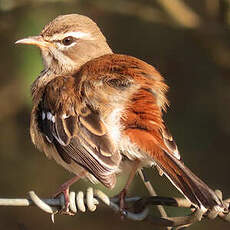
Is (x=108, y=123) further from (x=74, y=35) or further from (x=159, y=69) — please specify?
(x=159, y=69)

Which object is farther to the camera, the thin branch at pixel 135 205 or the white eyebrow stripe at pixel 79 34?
the white eyebrow stripe at pixel 79 34

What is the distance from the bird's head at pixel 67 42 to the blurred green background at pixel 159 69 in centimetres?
68

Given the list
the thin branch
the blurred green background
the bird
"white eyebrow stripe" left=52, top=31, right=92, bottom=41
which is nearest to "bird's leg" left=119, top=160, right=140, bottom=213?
Result: the bird

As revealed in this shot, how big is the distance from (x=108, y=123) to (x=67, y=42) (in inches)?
55.9

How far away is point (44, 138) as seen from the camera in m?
5.36

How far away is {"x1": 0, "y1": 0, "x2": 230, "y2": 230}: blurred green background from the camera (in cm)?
728

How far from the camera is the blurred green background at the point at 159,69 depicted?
7277 millimetres

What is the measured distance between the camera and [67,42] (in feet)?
20.1

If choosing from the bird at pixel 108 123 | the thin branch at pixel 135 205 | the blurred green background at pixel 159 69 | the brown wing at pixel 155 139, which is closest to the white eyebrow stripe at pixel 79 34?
the bird at pixel 108 123

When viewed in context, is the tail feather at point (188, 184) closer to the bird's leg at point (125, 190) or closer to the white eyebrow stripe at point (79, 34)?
the bird's leg at point (125, 190)

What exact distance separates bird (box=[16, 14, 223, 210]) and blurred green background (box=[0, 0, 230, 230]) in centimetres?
152

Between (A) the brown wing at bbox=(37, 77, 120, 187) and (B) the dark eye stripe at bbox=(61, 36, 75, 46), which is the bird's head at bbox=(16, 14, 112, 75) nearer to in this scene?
(B) the dark eye stripe at bbox=(61, 36, 75, 46)

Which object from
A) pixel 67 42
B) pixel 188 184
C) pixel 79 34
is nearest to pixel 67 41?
pixel 67 42

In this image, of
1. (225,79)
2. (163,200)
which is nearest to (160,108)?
(163,200)
